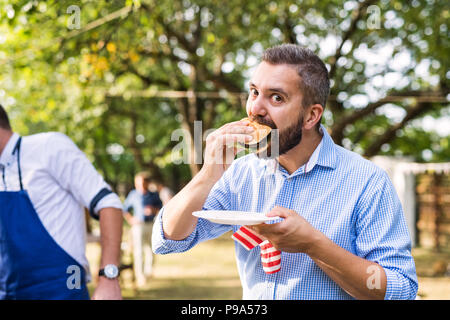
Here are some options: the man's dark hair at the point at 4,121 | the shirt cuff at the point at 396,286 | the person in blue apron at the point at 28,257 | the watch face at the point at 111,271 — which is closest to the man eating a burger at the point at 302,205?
the shirt cuff at the point at 396,286

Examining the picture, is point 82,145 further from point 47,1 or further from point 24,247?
point 24,247

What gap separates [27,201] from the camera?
2379 mm

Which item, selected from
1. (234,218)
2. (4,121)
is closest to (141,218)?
(4,121)

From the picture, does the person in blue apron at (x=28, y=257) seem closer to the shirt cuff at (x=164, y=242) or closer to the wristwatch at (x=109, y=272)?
the wristwatch at (x=109, y=272)

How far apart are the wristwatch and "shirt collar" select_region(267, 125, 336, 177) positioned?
989 millimetres

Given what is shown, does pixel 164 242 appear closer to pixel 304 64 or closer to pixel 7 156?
pixel 304 64

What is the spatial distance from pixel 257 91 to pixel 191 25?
34.2 feet

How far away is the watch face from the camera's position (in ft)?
7.73

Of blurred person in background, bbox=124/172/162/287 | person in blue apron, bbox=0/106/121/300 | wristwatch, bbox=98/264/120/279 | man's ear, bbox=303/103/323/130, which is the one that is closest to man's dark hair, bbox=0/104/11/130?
person in blue apron, bbox=0/106/121/300

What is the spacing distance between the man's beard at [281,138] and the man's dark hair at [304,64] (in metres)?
0.10

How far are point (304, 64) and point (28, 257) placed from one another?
162 centimetres

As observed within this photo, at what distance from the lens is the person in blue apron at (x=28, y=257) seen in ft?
7.69

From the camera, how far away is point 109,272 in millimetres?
2357

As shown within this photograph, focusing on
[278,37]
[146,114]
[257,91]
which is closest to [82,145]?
[146,114]
